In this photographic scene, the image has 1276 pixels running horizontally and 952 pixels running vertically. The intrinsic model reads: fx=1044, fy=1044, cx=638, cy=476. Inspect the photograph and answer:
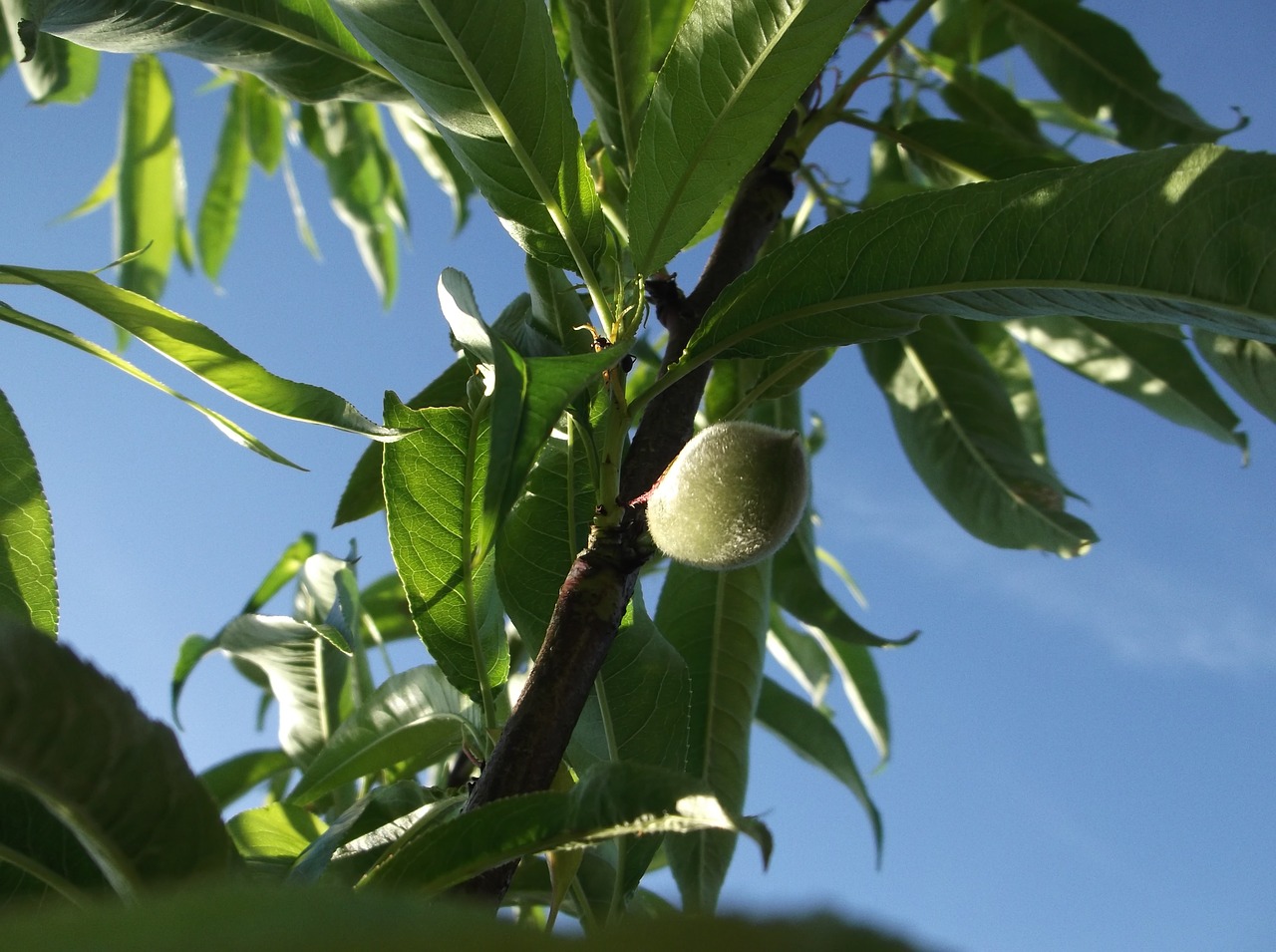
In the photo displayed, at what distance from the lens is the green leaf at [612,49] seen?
55.6 inches

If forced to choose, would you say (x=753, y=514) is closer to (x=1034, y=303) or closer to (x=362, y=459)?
(x=1034, y=303)

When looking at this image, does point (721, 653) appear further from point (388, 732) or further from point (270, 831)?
point (270, 831)

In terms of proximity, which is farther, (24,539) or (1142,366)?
(1142,366)

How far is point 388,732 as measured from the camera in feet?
4.53

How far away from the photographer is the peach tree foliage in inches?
29.7

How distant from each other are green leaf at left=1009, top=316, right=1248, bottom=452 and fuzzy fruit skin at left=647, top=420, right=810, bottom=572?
5.08 feet

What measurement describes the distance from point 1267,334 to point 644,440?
25.1 inches

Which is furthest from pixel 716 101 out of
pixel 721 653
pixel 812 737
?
pixel 812 737

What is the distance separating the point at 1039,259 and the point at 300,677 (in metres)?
1.43

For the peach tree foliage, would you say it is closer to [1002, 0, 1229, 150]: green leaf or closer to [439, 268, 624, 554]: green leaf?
[439, 268, 624, 554]: green leaf

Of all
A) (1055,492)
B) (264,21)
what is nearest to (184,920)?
(264,21)

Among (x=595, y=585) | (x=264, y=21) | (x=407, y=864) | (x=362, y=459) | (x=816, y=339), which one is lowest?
(x=407, y=864)

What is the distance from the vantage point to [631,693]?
49.8 inches

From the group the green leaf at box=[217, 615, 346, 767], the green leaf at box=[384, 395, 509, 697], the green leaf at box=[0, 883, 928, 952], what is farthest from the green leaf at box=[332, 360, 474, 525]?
the green leaf at box=[0, 883, 928, 952]
